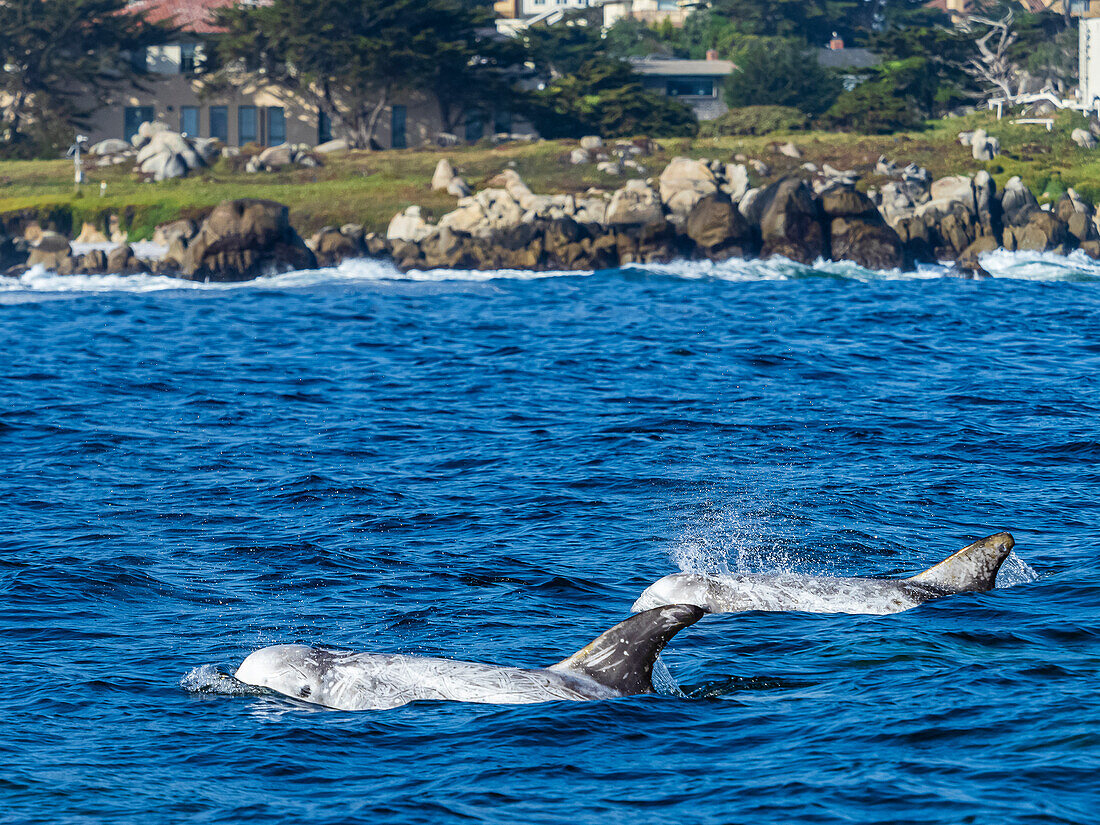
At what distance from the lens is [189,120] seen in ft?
246

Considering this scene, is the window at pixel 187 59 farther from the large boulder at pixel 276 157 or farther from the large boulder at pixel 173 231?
the large boulder at pixel 173 231

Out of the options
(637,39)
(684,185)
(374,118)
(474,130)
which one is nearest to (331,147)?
(374,118)

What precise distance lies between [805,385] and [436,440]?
8620 mm

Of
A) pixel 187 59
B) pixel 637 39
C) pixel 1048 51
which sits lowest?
pixel 187 59

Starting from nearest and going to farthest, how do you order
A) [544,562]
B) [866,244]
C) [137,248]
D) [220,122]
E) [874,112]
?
[544,562] < [866,244] < [137,248] < [874,112] < [220,122]

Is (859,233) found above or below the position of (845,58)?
below

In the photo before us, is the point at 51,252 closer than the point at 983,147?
Yes

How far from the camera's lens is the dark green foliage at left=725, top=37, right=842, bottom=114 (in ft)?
255

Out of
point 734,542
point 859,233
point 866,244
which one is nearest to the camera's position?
point 734,542

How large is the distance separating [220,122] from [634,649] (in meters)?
69.5

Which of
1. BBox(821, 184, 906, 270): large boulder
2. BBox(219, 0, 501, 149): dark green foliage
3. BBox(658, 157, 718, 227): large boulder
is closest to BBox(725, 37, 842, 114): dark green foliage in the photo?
BBox(219, 0, 501, 149): dark green foliage

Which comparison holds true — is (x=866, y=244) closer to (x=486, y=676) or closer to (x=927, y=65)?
(x=927, y=65)

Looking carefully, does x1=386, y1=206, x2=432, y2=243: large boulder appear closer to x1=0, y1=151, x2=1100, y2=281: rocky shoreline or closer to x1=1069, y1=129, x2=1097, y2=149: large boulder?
x1=0, y1=151, x2=1100, y2=281: rocky shoreline

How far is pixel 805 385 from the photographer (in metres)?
26.6
